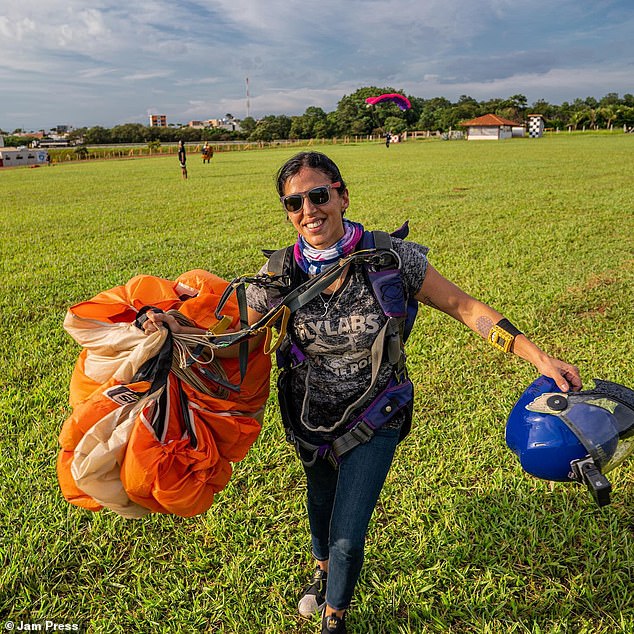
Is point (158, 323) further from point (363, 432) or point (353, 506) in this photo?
point (353, 506)

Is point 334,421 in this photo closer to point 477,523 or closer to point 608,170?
point 477,523

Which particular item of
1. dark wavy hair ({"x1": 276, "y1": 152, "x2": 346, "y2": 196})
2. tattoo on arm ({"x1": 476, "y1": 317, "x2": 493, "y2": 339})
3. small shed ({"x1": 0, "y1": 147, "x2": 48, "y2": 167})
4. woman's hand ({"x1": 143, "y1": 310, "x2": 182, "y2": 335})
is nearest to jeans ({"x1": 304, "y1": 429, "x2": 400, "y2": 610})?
tattoo on arm ({"x1": 476, "y1": 317, "x2": 493, "y2": 339})

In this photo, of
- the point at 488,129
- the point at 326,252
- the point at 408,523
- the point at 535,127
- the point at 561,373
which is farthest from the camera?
the point at 535,127

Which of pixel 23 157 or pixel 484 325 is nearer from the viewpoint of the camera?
pixel 484 325

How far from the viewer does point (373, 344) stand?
6.50 feet

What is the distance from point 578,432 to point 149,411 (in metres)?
1.58

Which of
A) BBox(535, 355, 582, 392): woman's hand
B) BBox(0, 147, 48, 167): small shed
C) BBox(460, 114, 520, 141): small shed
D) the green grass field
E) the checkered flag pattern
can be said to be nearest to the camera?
BBox(535, 355, 582, 392): woman's hand

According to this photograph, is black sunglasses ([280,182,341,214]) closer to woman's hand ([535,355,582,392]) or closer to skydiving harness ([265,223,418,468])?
skydiving harness ([265,223,418,468])

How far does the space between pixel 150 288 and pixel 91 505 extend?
2.90 ft

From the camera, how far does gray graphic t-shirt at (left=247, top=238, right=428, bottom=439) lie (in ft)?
6.59

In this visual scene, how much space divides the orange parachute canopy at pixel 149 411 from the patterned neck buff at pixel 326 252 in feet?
1.25

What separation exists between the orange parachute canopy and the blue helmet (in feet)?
3.62

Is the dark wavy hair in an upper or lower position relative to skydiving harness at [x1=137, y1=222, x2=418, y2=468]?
upper

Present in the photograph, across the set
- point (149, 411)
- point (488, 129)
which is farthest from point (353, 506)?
point (488, 129)
